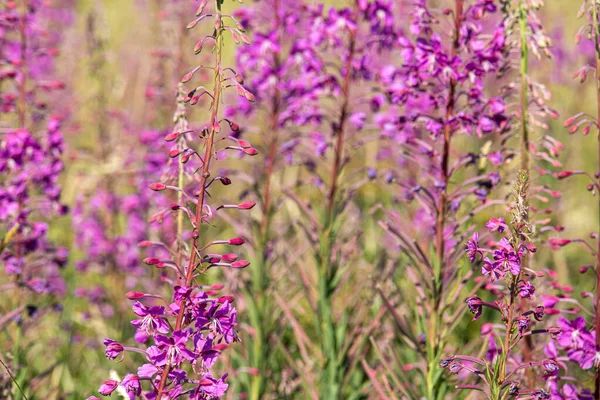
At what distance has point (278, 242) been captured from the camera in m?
5.19

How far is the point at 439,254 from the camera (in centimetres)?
340

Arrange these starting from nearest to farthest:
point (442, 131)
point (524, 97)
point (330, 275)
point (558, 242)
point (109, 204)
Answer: point (558, 242)
point (524, 97)
point (442, 131)
point (330, 275)
point (109, 204)

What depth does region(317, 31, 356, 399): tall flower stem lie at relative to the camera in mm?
4035

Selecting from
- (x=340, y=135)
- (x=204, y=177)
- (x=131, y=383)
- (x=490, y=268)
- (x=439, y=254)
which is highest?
(x=340, y=135)

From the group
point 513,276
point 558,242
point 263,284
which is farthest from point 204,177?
point 263,284

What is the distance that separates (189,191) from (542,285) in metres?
2.34

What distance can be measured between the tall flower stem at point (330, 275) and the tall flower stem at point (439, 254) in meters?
0.79

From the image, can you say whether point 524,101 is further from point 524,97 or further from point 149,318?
point 149,318

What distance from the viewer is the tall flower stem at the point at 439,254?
3352 mm

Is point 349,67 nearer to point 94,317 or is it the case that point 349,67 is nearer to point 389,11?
point 389,11

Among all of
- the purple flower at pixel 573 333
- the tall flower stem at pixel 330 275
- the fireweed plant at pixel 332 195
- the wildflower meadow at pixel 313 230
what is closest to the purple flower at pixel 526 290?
the wildflower meadow at pixel 313 230

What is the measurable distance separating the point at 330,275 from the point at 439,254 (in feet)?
2.99

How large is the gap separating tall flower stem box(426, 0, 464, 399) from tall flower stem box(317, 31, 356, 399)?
2.59 ft

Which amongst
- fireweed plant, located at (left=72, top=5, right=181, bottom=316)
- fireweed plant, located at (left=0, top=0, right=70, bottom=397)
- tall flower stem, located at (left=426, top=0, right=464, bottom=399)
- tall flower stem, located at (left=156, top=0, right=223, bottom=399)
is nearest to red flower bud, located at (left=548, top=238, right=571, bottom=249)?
tall flower stem, located at (left=426, top=0, right=464, bottom=399)
